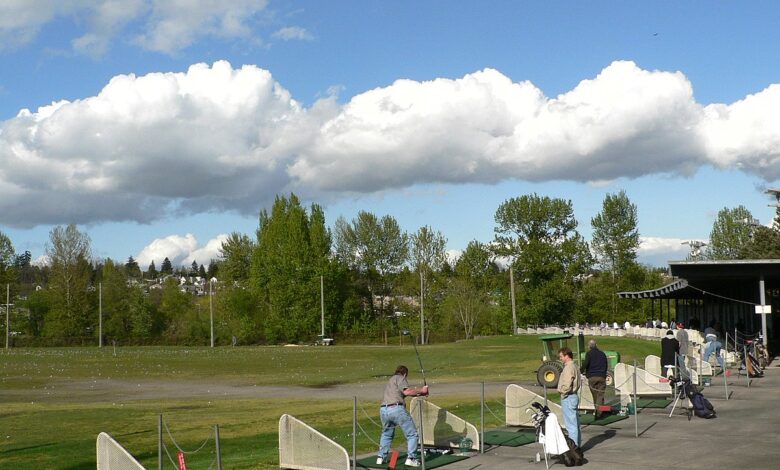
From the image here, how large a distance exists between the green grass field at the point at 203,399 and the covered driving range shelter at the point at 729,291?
5064mm

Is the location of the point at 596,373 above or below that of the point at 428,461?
above

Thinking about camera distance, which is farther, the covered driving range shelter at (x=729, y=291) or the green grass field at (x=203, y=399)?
the covered driving range shelter at (x=729, y=291)

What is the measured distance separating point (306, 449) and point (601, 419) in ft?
29.1

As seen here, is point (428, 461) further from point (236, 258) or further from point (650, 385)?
point (236, 258)

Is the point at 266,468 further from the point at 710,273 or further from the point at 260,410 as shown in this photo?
the point at 710,273

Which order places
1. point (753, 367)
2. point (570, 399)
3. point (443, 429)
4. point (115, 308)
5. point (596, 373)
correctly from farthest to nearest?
point (115, 308), point (753, 367), point (596, 373), point (443, 429), point (570, 399)

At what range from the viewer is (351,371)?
148 feet

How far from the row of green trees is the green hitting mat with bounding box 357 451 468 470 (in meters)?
79.9

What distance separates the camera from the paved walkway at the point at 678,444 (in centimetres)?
1440

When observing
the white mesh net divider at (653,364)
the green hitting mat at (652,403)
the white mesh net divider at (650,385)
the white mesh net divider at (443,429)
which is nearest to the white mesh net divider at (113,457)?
the white mesh net divider at (443,429)

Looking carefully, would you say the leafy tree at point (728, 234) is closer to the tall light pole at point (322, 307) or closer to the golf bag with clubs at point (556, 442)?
the tall light pole at point (322, 307)

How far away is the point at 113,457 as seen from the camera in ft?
38.2

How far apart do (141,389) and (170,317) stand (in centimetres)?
9265

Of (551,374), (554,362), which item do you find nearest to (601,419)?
(551,374)
